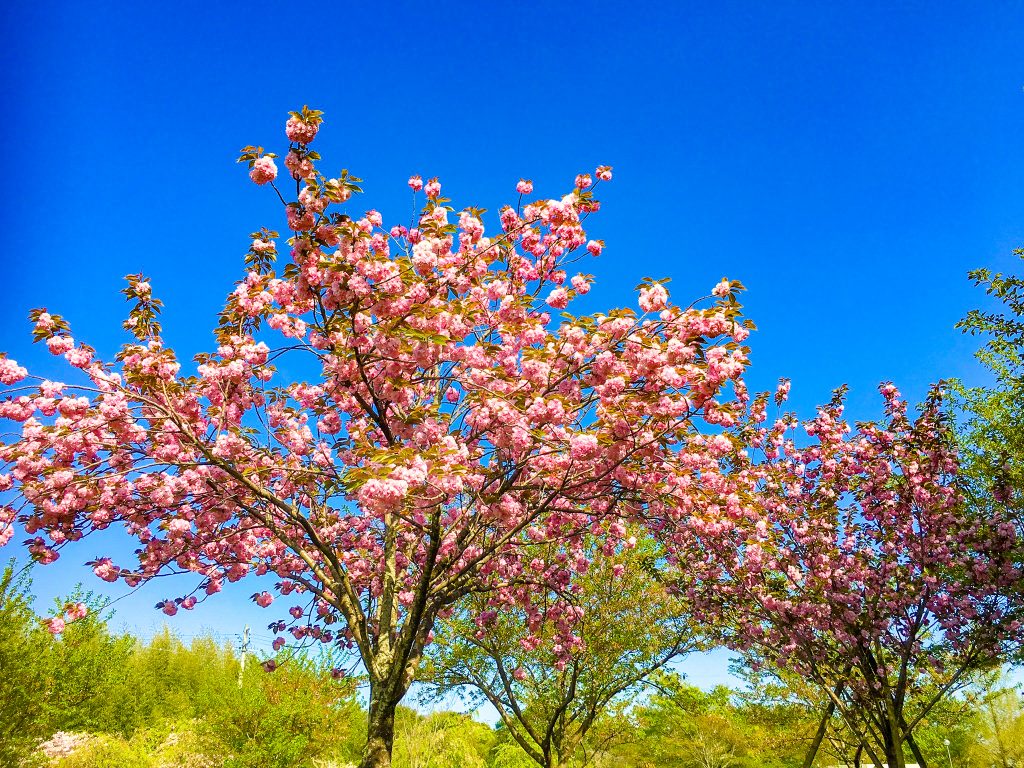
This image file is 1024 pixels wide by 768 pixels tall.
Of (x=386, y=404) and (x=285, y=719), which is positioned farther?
(x=285, y=719)

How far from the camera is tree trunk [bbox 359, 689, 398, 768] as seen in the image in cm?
744

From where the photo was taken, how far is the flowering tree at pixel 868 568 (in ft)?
37.3

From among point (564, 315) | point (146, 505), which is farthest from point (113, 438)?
point (564, 315)

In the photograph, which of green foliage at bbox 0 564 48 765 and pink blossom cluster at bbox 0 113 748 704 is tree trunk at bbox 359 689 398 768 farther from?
green foliage at bbox 0 564 48 765

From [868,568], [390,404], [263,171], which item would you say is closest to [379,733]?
[390,404]

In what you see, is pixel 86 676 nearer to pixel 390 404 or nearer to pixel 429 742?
pixel 429 742

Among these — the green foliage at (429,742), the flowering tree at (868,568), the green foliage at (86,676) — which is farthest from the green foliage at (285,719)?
the flowering tree at (868,568)

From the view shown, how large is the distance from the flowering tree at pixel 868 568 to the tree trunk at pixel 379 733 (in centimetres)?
584

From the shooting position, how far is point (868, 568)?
1229cm

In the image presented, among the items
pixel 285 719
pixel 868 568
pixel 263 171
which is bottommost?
pixel 285 719

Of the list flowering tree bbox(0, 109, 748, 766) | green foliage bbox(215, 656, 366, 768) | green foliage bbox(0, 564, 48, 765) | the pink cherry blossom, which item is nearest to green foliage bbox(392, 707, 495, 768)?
green foliage bbox(215, 656, 366, 768)

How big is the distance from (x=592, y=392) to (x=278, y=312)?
3.98m

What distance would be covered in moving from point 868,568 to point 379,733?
10359 millimetres

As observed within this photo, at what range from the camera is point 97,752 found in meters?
18.0
